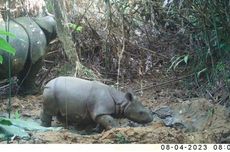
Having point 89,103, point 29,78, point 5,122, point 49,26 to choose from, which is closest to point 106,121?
point 89,103

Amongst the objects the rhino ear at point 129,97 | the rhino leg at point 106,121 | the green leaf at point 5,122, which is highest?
the green leaf at point 5,122

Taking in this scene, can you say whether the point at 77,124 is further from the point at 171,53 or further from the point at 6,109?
the point at 171,53

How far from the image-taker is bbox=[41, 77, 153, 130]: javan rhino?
1822 mm

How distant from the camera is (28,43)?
214cm

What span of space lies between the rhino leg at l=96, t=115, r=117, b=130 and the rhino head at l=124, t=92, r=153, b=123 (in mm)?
83

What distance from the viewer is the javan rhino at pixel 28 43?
1.99 metres

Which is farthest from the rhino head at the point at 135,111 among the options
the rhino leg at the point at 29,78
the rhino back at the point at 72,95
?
the rhino leg at the point at 29,78

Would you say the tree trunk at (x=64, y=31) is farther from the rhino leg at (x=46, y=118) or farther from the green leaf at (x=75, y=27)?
the rhino leg at (x=46, y=118)

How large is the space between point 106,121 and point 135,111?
0.13 meters

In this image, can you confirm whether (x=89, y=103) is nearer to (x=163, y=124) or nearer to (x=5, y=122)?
(x=163, y=124)

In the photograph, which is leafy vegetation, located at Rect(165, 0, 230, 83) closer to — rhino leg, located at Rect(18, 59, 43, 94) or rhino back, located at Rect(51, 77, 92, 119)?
rhino back, located at Rect(51, 77, 92, 119)

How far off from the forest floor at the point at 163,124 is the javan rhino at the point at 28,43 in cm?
20

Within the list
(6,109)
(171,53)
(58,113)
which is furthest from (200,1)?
(6,109)

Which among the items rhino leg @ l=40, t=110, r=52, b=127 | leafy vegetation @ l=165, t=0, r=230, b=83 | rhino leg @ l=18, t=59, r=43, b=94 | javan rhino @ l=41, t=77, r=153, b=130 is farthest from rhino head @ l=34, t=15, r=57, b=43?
leafy vegetation @ l=165, t=0, r=230, b=83
